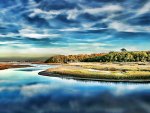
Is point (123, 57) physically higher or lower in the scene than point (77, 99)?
higher

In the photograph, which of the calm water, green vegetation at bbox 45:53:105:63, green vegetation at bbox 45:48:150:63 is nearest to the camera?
the calm water

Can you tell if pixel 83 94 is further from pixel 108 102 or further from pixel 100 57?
pixel 100 57

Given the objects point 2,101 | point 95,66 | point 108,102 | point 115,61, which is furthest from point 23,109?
point 115,61

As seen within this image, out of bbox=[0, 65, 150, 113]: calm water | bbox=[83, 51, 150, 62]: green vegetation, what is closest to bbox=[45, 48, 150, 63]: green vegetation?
bbox=[83, 51, 150, 62]: green vegetation

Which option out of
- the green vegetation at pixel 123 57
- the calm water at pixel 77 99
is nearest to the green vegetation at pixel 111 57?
the green vegetation at pixel 123 57

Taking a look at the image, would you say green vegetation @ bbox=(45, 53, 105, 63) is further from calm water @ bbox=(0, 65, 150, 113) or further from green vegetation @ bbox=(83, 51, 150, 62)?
calm water @ bbox=(0, 65, 150, 113)

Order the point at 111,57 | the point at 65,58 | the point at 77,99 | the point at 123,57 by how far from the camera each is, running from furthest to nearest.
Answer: the point at 123,57, the point at 111,57, the point at 65,58, the point at 77,99

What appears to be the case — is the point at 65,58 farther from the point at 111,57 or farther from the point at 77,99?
the point at 77,99

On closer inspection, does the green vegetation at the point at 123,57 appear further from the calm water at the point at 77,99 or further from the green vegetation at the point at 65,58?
the calm water at the point at 77,99

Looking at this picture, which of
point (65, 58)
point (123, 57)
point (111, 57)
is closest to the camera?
point (65, 58)

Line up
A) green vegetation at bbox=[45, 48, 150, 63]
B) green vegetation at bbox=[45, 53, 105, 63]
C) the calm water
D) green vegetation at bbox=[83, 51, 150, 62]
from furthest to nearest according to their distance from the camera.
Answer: green vegetation at bbox=[83, 51, 150, 62]
green vegetation at bbox=[45, 48, 150, 63]
green vegetation at bbox=[45, 53, 105, 63]
the calm water

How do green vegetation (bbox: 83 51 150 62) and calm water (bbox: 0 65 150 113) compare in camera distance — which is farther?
green vegetation (bbox: 83 51 150 62)

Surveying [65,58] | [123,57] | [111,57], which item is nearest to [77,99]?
[65,58]

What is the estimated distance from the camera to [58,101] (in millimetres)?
18984
